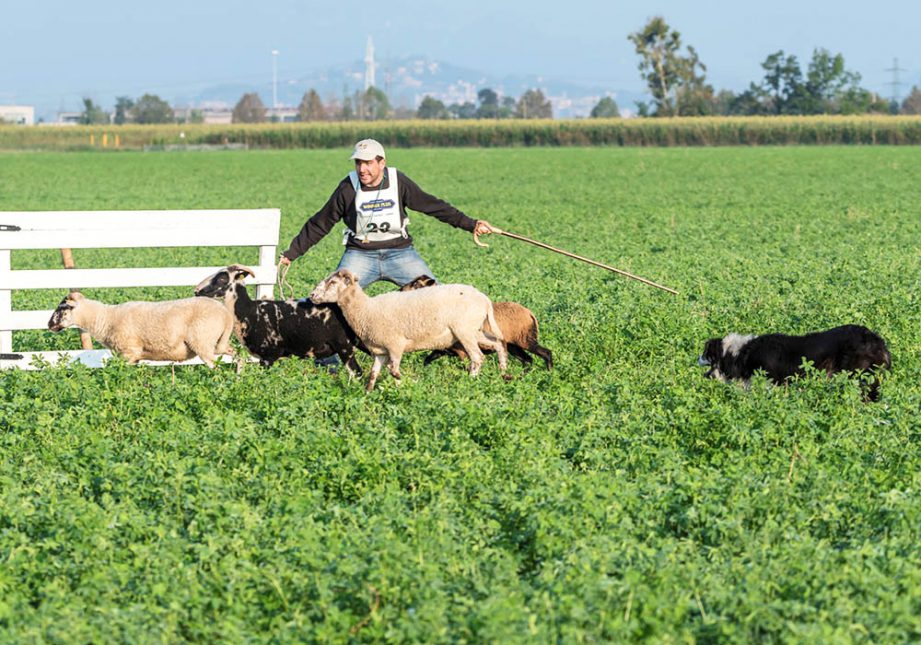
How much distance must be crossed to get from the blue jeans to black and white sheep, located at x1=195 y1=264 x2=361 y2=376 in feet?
2.43

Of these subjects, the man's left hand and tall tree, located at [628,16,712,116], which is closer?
the man's left hand

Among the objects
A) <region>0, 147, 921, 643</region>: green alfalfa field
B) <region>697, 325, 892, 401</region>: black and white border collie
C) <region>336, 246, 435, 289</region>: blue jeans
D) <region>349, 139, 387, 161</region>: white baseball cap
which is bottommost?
<region>0, 147, 921, 643</region>: green alfalfa field

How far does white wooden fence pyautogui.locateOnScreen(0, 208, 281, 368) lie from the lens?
479 inches

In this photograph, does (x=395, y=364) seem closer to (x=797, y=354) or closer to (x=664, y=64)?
(x=797, y=354)

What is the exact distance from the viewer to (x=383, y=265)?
11875 mm

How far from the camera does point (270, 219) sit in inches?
512

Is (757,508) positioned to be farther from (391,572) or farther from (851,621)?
(391,572)

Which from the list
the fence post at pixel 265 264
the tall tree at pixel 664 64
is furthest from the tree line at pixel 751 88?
the fence post at pixel 265 264

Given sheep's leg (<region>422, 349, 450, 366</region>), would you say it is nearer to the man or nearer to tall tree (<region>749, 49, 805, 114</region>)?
the man

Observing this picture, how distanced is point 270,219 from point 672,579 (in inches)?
313

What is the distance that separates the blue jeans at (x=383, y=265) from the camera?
11820 mm

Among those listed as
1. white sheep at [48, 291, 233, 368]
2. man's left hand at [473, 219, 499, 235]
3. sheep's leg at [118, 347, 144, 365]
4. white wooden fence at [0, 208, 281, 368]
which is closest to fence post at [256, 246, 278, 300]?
white wooden fence at [0, 208, 281, 368]

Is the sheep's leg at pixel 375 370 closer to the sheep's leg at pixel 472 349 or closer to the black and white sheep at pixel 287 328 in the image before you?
the black and white sheep at pixel 287 328

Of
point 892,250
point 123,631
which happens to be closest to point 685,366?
point 123,631
